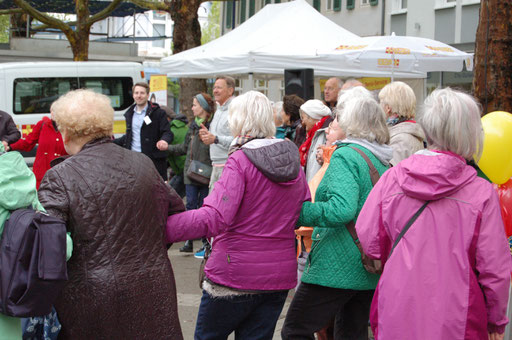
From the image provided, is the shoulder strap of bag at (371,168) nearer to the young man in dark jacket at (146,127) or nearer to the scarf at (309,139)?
the scarf at (309,139)

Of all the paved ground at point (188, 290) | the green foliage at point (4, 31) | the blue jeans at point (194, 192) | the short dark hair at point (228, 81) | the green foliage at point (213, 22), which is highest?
the green foliage at point (213, 22)

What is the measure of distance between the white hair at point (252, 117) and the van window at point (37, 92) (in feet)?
45.3

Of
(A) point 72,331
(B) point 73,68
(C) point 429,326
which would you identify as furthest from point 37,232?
(B) point 73,68

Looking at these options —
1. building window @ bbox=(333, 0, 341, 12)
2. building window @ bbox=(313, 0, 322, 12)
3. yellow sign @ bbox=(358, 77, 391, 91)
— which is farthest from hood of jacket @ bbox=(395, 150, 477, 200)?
building window @ bbox=(313, 0, 322, 12)

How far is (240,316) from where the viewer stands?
3.73 meters

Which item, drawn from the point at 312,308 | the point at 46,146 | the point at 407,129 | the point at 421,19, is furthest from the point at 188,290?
the point at 421,19

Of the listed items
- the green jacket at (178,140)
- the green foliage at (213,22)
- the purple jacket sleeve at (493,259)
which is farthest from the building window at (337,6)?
the green foliage at (213,22)

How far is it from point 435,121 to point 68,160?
155cm

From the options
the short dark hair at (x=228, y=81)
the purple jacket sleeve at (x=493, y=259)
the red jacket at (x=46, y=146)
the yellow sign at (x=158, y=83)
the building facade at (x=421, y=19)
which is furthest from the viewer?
the building facade at (x=421, y=19)

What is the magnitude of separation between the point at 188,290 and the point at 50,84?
1123 centimetres

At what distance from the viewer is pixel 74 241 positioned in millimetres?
2871

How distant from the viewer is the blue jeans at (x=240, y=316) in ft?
12.2

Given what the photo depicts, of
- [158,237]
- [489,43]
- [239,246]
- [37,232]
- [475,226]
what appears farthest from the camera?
[489,43]

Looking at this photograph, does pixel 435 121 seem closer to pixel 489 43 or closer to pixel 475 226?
pixel 475 226
